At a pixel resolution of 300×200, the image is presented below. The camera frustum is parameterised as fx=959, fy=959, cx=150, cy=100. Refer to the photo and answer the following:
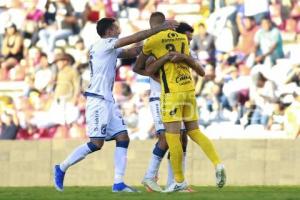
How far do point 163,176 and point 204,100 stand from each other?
190 cm

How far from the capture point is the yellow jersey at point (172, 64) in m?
12.7

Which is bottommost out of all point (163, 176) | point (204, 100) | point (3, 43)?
point (163, 176)

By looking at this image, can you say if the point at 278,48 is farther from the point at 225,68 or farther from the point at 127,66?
the point at 127,66

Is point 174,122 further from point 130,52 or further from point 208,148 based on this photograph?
point 130,52

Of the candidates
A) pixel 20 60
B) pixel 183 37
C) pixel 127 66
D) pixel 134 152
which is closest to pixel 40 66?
pixel 20 60

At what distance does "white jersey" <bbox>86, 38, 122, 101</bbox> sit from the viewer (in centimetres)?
1347

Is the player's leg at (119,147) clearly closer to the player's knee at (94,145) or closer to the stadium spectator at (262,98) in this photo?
the player's knee at (94,145)

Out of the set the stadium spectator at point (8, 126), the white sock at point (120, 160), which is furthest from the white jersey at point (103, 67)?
the stadium spectator at point (8, 126)

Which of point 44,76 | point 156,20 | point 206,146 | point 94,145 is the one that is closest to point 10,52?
point 44,76

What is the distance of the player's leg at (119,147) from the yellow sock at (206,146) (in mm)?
1102

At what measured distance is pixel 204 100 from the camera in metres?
20.0

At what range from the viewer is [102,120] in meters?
13.5

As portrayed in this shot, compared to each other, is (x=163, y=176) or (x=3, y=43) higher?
(x=3, y=43)

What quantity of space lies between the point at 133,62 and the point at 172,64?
833 cm
